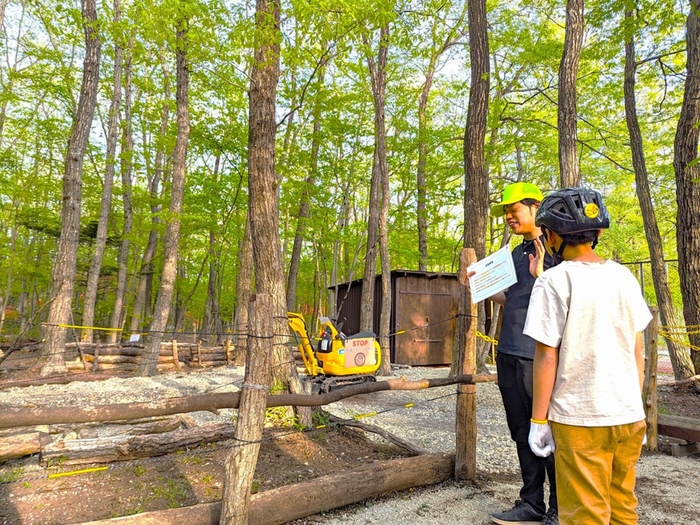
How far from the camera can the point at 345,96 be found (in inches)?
537

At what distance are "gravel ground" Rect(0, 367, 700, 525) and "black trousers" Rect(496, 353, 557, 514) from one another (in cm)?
41

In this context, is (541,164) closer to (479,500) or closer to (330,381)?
(330,381)

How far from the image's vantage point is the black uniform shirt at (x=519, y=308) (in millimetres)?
2564

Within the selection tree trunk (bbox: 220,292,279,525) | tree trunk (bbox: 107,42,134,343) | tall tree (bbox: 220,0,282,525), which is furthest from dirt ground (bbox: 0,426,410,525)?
tree trunk (bbox: 107,42,134,343)

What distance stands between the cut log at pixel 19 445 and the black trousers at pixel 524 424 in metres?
3.87

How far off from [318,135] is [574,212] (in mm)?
13521

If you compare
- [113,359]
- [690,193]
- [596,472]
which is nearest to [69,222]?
[113,359]

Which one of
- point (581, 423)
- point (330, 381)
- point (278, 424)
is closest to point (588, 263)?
point (581, 423)

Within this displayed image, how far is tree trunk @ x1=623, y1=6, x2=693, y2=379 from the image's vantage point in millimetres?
7980

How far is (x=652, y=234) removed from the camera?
8.81 m

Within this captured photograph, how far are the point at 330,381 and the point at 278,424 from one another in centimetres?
236

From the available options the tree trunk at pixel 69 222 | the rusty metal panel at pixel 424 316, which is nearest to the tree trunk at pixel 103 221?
the tree trunk at pixel 69 222

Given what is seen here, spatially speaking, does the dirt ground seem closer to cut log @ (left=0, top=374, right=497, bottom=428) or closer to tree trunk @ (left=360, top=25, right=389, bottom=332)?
cut log @ (left=0, top=374, right=497, bottom=428)

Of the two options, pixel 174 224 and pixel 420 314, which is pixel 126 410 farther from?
pixel 420 314
